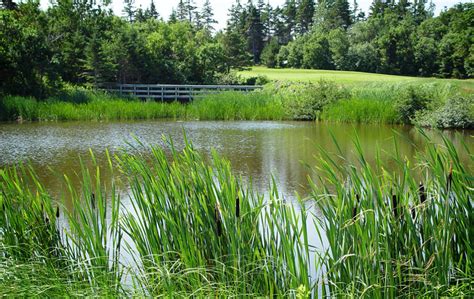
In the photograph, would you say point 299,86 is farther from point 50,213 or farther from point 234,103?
point 50,213

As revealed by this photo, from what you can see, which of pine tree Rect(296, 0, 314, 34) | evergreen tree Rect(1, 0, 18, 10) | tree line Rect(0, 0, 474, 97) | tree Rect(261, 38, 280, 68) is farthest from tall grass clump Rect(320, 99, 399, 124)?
pine tree Rect(296, 0, 314, 34)

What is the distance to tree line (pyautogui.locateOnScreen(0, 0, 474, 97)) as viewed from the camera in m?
21.7

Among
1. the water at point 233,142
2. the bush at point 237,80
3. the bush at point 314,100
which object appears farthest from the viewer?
the bush at point 237,80

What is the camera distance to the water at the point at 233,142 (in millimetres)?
9891

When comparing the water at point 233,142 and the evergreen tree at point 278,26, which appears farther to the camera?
the evergreen tree at point 278,26

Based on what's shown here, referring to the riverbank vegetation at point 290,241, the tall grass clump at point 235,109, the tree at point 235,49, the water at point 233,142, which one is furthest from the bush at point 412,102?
the tree at point 235,49

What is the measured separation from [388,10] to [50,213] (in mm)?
Answer: 61728

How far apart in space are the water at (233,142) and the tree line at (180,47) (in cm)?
452

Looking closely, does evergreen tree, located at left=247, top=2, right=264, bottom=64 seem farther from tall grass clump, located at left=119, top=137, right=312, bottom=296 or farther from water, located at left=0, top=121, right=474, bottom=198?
tall grass clump, located at left=119, top=137, right=312, bottom=296

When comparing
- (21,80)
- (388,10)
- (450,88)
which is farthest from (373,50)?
(21,80)

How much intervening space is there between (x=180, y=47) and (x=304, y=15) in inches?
1833

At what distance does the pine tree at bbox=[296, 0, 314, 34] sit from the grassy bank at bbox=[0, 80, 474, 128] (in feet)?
176

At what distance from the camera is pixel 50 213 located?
3400 millimetres

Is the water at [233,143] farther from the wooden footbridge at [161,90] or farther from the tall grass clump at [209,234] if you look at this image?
the wooden footbridge at [161,90]
